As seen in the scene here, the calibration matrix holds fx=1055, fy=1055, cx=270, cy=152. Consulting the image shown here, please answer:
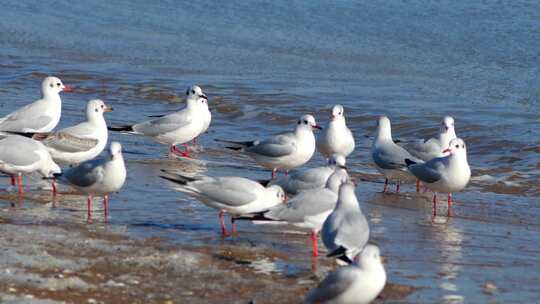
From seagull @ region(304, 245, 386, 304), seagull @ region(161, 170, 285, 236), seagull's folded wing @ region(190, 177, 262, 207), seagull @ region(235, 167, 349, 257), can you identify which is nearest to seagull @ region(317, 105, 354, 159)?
seagull @ region(161, 170, 285, 236)

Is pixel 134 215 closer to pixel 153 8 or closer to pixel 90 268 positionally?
pixel 90 268

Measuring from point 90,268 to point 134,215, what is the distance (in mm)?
1958

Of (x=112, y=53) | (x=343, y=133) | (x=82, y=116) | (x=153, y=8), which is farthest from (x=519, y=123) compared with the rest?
(x=153, y=8)

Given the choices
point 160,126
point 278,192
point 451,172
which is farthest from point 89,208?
point 160,126

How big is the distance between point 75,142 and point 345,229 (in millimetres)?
4397

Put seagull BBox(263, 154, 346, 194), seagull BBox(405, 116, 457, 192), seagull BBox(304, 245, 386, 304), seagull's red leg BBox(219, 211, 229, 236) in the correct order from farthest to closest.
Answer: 1. seagull BBox(405, 116, 457, 192)
2. seagull BBox(263, 154, 346, 194)
3. seagull's red leg BBox(219, 211, 229, 236)
4. seagull BBox(304, 245, 386, 304)

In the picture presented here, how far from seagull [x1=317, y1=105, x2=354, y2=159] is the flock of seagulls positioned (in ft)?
0.04

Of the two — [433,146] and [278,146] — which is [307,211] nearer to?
[278,146]

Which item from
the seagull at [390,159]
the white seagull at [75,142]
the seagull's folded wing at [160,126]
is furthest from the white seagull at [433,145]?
the white seagull at [75,142]

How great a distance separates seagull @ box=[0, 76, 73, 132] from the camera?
11.9 metres

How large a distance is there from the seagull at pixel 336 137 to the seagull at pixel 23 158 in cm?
332

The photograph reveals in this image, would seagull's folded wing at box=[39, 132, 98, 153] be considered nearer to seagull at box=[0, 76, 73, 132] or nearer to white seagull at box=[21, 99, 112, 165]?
white seagull at box=[21, 99, 112, 165]

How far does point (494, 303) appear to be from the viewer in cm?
691

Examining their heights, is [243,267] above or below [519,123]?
below
